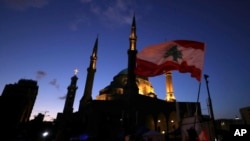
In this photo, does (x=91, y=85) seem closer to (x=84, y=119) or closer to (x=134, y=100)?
(x=84, y=119)

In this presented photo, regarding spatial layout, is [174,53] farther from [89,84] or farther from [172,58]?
[89,84]

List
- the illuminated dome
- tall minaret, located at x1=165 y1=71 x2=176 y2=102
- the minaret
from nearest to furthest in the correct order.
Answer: the minaret
tall minaret, located at x1=165 y1=71 x2=176 y2=102
the illuminated dome

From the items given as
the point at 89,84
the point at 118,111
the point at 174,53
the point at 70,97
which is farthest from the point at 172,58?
the point at 70,97

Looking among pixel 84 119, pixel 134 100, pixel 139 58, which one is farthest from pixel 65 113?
pixel 139 58

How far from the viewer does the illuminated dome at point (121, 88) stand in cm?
5178

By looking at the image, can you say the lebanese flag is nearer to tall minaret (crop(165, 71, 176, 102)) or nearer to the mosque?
the mosque

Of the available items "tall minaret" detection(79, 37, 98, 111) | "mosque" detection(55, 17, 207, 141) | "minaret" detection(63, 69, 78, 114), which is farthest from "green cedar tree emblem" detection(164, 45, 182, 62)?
"minaret" detection(63, 69, 78, 114)

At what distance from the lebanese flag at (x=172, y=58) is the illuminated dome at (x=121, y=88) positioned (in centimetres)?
4035

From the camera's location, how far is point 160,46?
10.2 meters

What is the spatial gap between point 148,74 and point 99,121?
2771 centimetres

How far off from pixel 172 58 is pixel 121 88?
43.2m

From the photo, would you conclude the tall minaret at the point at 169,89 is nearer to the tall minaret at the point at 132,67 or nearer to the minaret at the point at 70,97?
the tall minaret at the point at 132,67

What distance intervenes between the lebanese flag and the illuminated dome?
4035 centimetres

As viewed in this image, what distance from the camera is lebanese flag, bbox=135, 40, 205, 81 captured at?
9055 mm
